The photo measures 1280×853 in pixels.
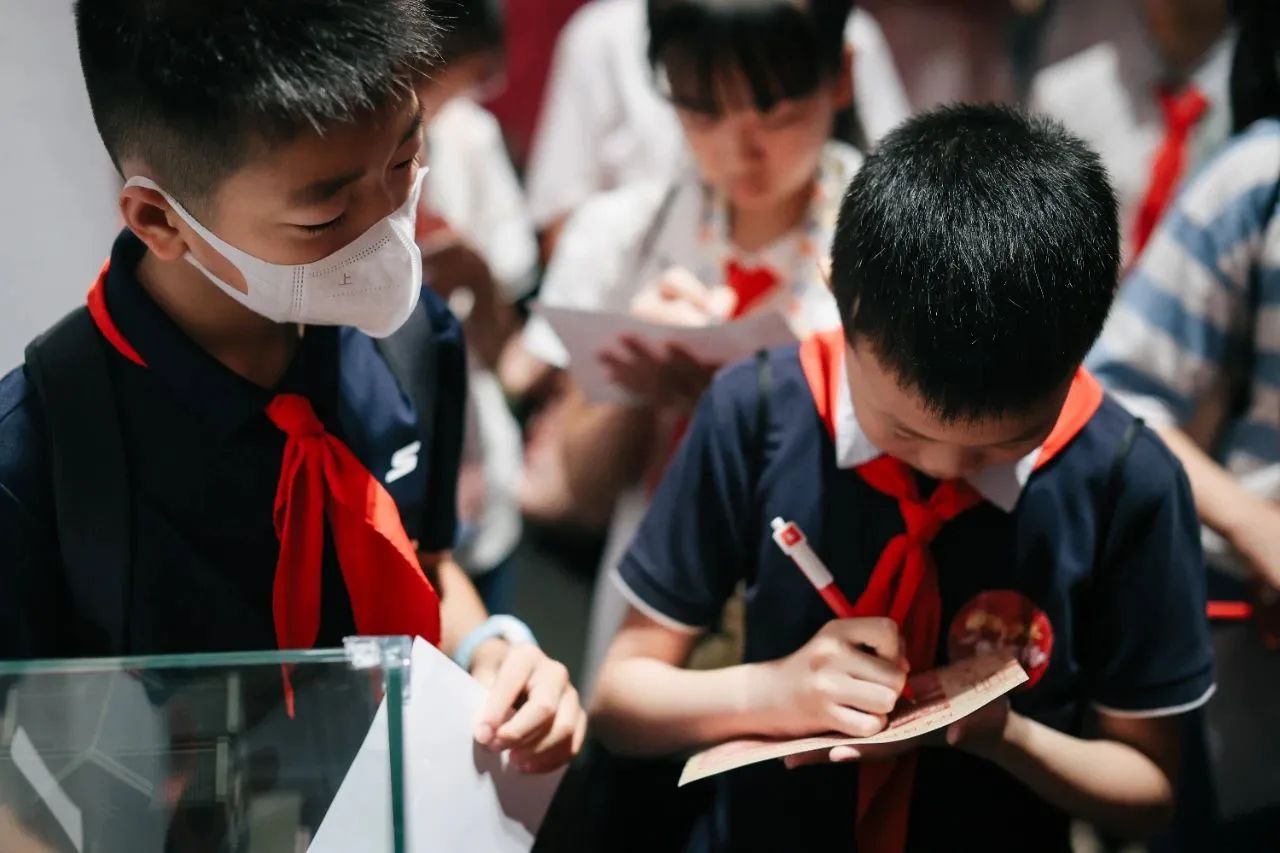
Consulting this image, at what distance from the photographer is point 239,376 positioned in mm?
922

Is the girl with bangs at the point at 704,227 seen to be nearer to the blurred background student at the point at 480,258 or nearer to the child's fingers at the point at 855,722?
the blurred background student at the point at 480,258

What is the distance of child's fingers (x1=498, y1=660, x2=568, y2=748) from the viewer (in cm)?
96

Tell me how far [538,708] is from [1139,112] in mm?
1461

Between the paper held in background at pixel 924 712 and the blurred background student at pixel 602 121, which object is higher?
the blurred background student at pixel 602 121

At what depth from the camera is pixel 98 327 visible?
2.91ft

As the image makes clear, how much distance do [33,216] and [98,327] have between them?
0.97ft

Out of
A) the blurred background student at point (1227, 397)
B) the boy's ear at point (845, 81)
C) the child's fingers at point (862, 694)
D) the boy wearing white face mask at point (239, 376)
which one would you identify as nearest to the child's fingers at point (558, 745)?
the boy wearing white face mask at point (239, 376)

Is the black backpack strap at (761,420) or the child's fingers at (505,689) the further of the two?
the black backpack strap at (761,420)

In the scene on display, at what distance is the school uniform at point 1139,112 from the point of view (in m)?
1.79

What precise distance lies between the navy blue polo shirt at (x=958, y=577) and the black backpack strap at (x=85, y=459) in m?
0.42

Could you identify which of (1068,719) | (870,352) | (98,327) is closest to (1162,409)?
(1068,719)

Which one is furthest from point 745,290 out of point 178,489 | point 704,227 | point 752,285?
point 178,489

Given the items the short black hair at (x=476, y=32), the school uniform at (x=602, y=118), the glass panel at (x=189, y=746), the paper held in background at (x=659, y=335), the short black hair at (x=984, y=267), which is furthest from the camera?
the school uniform at (x=602, y=118)

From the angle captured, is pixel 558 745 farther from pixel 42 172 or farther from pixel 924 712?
pixel 42 172
